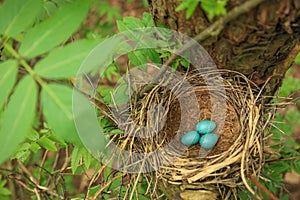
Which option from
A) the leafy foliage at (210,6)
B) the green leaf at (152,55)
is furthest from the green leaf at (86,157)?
the leafy foliage at (210,6)

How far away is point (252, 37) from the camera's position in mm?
1185

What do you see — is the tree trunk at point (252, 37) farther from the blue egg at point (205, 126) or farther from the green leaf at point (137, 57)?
the blue egg at point (205, 126)

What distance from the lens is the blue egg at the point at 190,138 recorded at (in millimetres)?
1617

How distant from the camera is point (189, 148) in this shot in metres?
1.65

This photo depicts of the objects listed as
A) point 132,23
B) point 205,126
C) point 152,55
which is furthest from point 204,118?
point 132,23

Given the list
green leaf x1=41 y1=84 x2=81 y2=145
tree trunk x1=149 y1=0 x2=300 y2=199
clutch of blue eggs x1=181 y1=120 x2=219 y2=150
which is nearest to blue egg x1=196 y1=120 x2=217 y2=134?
clutch of blue eggs x1=181 y1=120 x2=219 y2=150

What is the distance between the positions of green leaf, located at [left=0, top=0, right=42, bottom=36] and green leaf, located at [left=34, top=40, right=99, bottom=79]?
13 centimetres

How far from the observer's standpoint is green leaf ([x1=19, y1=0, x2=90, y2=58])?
100cm

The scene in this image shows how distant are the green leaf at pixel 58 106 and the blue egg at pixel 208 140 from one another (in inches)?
28.8

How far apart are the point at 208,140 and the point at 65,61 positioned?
0.76 metres

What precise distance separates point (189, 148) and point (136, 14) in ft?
7.80

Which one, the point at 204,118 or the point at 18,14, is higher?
the point at 18,14

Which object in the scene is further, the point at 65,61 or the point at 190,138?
the point at 190,138

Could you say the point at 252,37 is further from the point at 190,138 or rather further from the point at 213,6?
the point at 190,138
